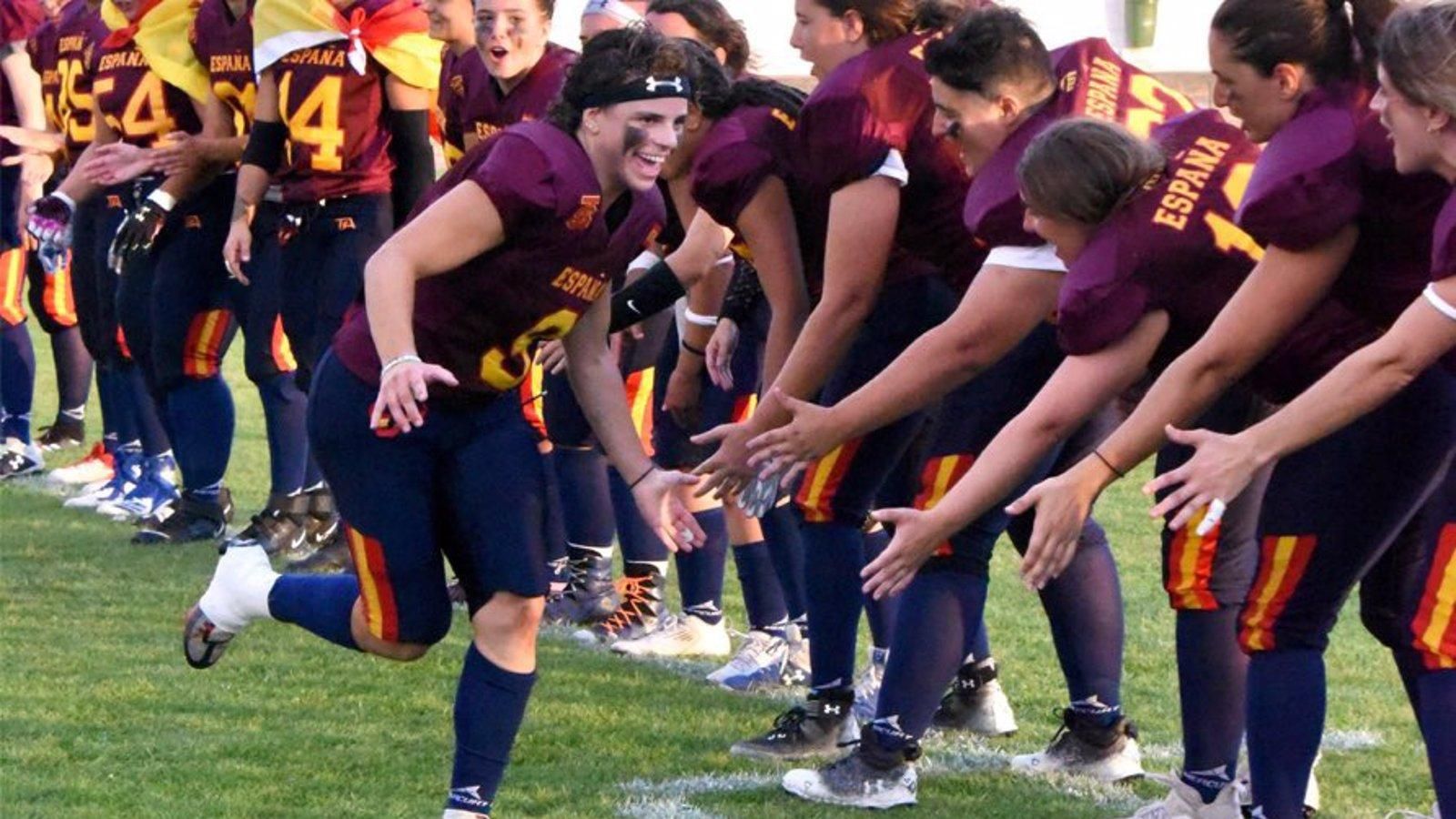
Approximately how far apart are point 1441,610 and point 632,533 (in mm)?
3007

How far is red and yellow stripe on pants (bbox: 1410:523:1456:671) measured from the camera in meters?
3.25

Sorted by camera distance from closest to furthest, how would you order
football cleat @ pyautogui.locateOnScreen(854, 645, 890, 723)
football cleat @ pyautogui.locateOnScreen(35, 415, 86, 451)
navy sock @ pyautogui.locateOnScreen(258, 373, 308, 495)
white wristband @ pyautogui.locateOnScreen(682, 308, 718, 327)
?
football cleat @ pyautogui.locateOnScreen(854, 645, 890, 723) < white wristband @ pyautogui.locateOnScreen(682, 308, 718, 327) < navy sock @ pyautogui.locateOnScreen(258, 373, 308, 495) < football cleat @ pyautogui.locateOnScreen(35, 415, 86, 451)

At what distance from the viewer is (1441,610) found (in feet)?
10.8

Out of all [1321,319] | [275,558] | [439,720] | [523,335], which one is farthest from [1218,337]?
[275,558]

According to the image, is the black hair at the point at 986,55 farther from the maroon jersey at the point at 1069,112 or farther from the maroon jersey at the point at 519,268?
the maroon jersey at the point at 519,268

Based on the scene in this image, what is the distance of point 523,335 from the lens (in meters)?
3.91

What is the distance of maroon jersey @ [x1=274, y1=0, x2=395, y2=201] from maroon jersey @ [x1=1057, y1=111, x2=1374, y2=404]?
11.0 feet

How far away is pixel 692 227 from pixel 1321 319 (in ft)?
6.86

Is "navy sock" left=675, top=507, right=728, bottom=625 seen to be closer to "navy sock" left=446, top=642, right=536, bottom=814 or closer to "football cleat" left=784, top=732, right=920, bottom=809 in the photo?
"football cleat" left=784, top=732, right=920, bottom=809

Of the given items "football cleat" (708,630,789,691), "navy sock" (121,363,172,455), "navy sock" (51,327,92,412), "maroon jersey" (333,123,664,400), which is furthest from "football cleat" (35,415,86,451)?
"maroon jersey" (333,123,664,400)

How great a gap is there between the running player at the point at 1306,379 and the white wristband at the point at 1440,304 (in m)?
0.28

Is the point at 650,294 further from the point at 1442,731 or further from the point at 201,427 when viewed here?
the point at 1442,731

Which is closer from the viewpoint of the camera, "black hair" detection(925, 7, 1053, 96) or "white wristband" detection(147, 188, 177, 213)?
"black hair" detection(925, 7, 1053, 96)

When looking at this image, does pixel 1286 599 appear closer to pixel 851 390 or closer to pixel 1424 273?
pixel 1424 273
